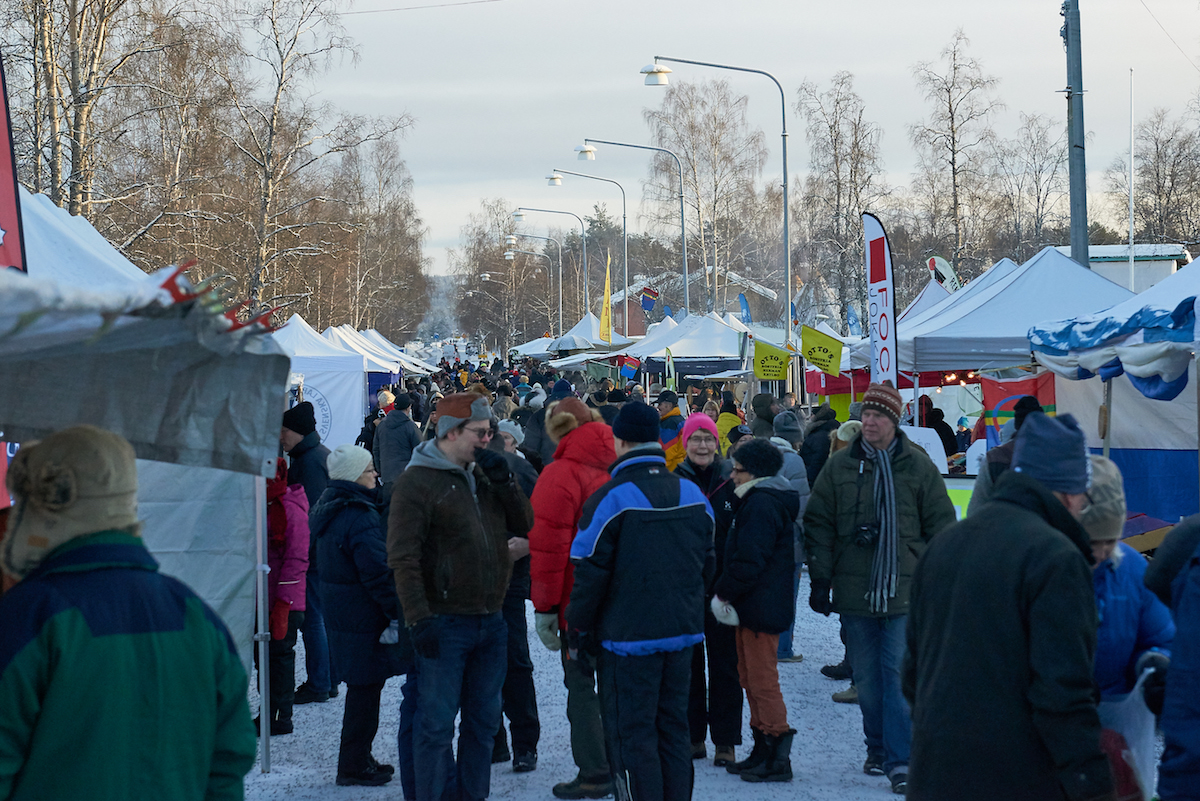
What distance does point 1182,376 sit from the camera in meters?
6.96

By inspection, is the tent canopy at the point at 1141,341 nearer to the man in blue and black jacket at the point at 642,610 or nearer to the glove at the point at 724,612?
the glove at the point at 724,612

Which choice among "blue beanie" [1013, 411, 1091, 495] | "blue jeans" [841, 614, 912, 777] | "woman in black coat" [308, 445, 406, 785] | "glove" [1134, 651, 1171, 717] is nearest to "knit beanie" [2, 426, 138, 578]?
"blue beanie" [1013, 411, 1091, 495]

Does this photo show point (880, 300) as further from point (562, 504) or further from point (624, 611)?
point (624, 611)

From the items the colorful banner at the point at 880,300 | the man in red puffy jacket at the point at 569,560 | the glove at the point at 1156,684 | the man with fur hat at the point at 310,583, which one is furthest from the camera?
→ the colorful banner at the point at 880,300

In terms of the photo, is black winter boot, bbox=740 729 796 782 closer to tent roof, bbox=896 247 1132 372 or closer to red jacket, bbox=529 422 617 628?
red jacket, bbox=529 422 617 628

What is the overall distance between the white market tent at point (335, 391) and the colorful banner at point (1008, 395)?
9.04 metres

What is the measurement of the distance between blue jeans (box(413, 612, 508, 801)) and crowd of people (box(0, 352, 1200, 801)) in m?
0.01

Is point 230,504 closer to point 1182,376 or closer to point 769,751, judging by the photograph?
point 769,751

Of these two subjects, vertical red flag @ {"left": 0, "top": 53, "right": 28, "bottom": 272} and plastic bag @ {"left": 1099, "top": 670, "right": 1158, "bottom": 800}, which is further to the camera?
vertical red flag @ {"left": 0, "top": 53, "right": 28, "bottom": 272}

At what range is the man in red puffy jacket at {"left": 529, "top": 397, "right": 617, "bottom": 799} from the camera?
5.16 m

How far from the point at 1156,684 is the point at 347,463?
12.4ft

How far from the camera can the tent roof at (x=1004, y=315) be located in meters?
10.5

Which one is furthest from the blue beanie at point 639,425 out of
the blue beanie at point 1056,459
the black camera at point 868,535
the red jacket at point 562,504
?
the blue beanie at point 1056,459

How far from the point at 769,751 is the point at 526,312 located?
85167 millimetres
